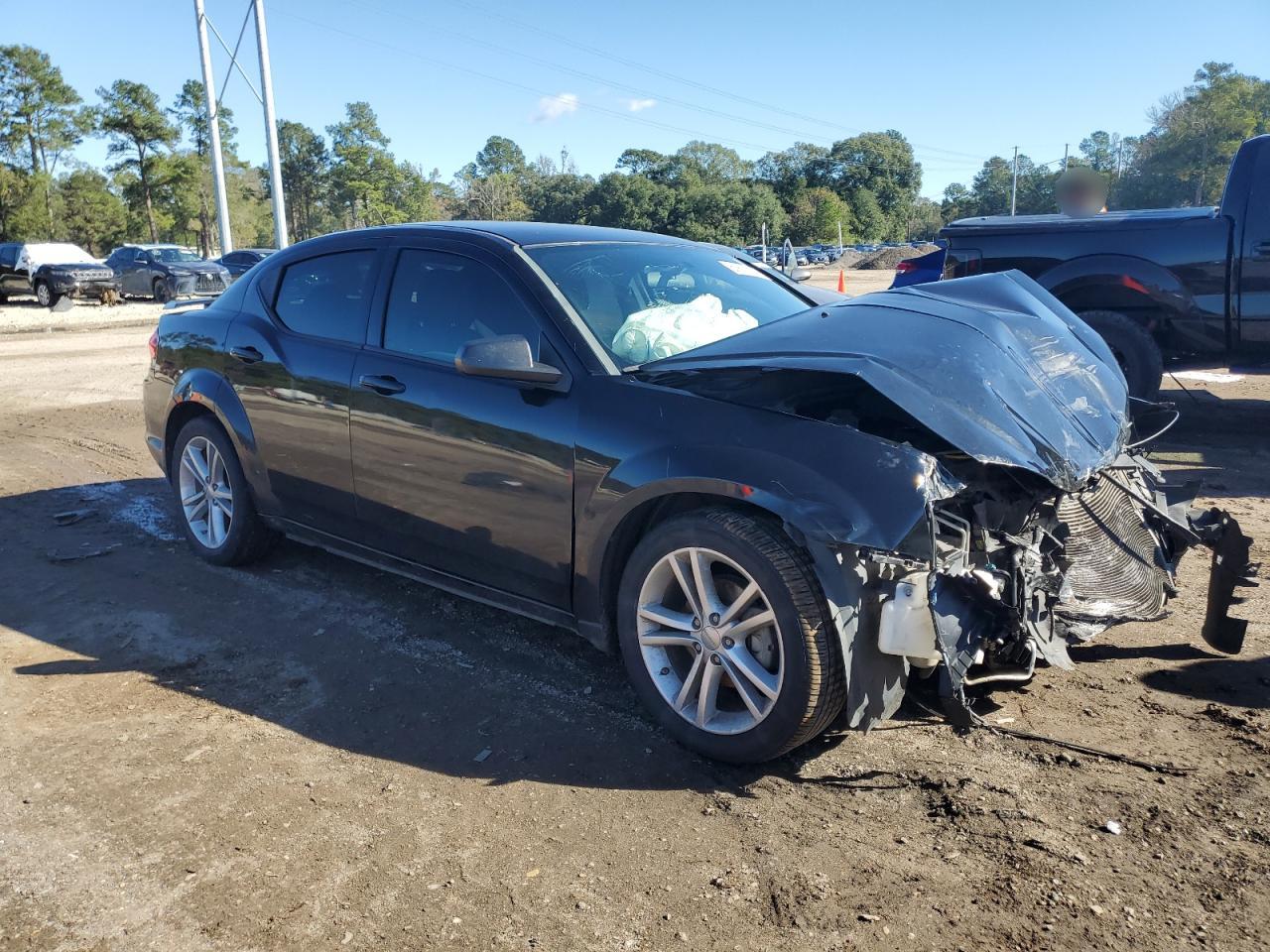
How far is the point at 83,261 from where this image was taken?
27.2 metres

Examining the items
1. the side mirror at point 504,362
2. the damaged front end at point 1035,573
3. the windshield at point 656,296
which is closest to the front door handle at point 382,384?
the side mirror at point 504,362

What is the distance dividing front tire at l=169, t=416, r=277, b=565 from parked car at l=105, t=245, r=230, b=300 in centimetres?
2189

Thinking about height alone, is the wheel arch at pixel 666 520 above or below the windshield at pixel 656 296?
below

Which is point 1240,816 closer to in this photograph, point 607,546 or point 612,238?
point 607,546

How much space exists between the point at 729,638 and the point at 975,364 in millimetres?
1341

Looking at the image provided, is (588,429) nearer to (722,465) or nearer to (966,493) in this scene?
(722,465)

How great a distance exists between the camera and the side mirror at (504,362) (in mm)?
3498

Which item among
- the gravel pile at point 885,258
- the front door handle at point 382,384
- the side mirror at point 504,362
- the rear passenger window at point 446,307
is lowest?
the front door handle at point 382,384

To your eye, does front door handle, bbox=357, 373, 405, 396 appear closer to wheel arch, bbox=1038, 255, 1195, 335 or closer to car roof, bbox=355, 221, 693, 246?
car roof, bbox=355, 221, 693, 246

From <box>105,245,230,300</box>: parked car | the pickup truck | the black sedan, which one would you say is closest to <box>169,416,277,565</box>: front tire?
the black sedan

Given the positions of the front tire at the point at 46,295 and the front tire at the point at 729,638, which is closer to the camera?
the front tire at the point at 729,638

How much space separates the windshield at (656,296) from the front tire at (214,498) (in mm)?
2222

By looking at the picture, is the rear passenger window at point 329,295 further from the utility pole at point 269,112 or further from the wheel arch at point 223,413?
the utility pole at point 269,112

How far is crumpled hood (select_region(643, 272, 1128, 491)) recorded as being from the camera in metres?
3.17
